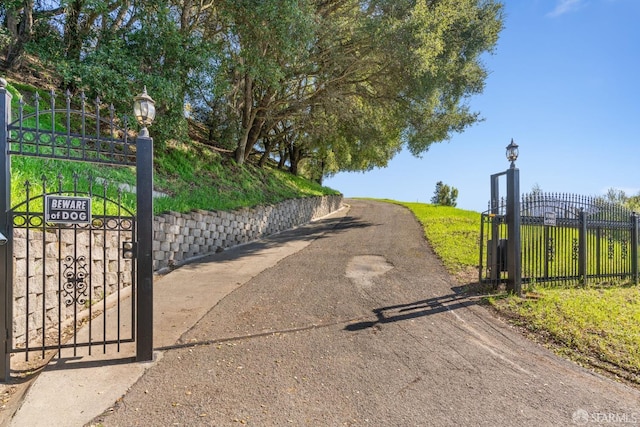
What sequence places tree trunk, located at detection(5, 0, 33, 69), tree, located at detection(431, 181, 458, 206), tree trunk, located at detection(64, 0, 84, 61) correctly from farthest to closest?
tree, located at detection(431, 181, 458, 206) < tree trunk, located at detection(5, 0, 33, 69) < tree trunk, located at detection(64, 0, 84, 61)

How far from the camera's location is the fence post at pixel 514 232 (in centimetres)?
695

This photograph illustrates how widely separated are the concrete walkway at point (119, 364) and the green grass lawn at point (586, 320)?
17.2ft

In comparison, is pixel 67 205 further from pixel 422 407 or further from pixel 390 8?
pixel 390 8

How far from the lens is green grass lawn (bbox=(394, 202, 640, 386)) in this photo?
454 cm

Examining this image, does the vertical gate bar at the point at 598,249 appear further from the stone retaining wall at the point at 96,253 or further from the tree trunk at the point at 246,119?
the tree trunk at the point at 246,119

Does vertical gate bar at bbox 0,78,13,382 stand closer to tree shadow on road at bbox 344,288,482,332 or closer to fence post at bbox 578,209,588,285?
tree shadow on road at bbox 344,288,482,332

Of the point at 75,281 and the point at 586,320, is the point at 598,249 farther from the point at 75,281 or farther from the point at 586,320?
the point at 75,281

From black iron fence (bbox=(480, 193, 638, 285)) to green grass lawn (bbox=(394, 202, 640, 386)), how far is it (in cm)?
40

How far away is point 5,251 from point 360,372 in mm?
4109

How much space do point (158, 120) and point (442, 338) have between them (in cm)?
922

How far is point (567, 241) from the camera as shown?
25.8 feet

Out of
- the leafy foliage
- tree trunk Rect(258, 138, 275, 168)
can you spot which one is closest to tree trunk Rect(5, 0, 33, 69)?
the leafy foliage

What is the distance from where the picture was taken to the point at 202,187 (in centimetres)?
1192

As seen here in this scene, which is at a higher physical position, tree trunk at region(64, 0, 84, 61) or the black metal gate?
tree trunk at region(64, 0, 84, 61)
